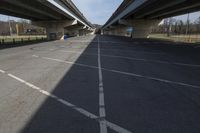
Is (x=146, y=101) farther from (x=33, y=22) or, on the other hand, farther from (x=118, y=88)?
(x=33, y=22)

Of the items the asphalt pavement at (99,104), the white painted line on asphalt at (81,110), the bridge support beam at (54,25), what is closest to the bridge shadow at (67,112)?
the asphalt pavement at (99,104)

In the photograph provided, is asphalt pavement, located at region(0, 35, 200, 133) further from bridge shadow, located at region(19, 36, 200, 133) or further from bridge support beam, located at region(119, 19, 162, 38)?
bridge support beam, located at region(119, 19, 162, 38)

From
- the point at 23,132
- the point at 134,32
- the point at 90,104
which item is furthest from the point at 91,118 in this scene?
the point at 134,32

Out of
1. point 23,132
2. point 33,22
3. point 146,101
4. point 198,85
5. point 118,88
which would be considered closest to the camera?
point 23,132

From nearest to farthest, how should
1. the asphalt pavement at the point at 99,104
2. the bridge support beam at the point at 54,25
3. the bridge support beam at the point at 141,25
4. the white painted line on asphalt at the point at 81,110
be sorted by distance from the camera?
the white painted line on asphalt at the point at 81,110
the asphalt pavement at the point at 99,104
the bridge support beam at the point at 141,25
the bridge support beam at the point at 54,25

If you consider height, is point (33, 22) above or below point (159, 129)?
above

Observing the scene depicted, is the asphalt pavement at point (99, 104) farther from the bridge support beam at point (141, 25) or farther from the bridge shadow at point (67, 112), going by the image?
the bridge support beam at point (141, 25)

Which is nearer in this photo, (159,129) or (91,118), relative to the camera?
(159,129)

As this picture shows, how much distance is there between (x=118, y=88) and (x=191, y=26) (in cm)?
15796

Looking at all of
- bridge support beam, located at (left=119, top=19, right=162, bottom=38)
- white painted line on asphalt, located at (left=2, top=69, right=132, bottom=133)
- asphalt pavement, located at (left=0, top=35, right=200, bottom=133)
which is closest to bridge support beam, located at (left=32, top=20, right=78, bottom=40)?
bridge support beam, located at (left=119, top=19, right=162, bottom=38)

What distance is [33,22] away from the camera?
54.8 metres

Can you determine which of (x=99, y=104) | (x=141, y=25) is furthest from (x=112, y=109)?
(x=141, y=25)

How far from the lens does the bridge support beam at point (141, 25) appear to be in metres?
52.1

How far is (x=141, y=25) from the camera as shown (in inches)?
2093
